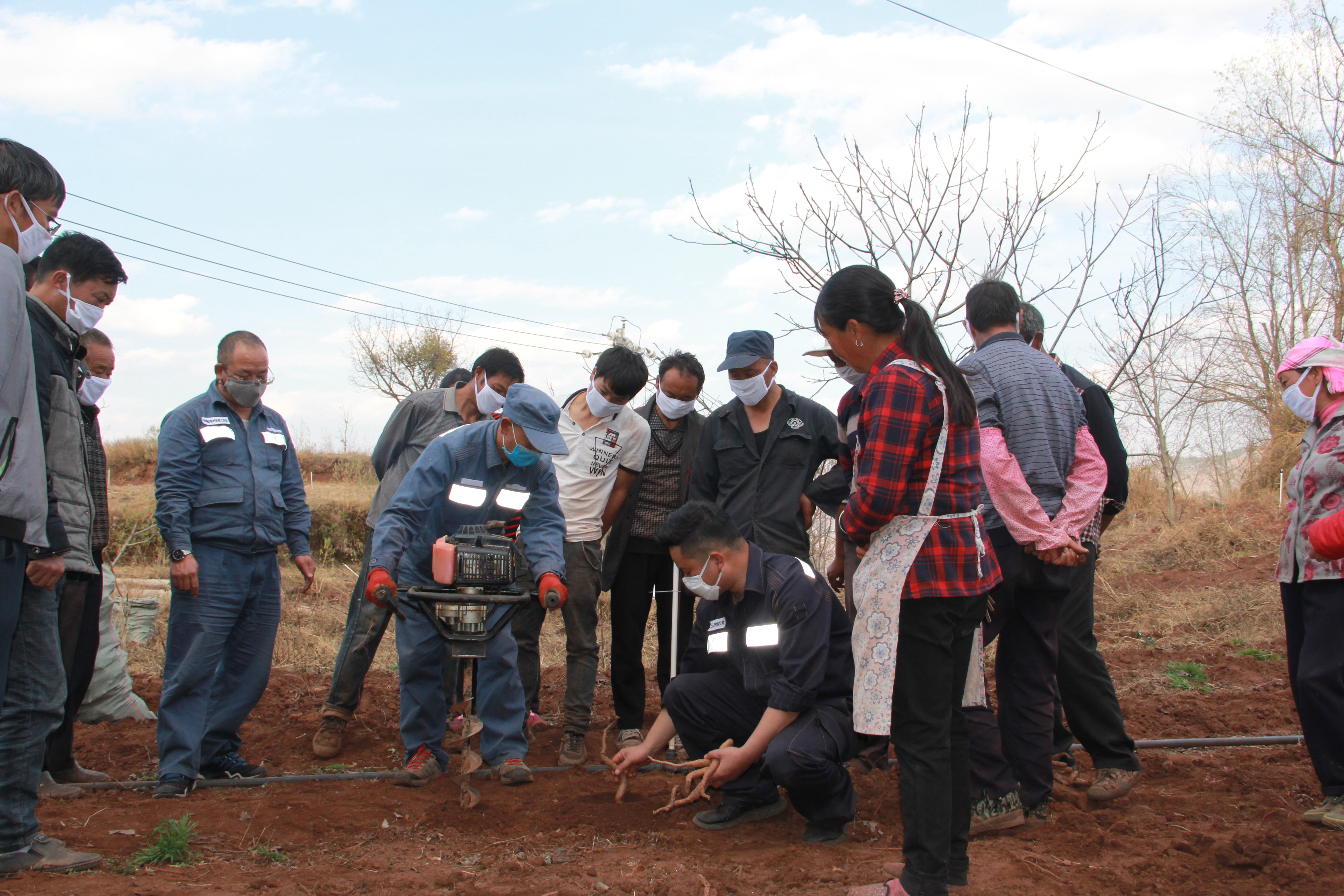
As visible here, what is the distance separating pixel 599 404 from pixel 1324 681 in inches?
135

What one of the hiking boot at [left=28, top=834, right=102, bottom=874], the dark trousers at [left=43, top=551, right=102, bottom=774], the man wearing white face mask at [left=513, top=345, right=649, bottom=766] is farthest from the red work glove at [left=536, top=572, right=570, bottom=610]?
the dark trousers at [left=43, top=551, right=102, bottom=774]

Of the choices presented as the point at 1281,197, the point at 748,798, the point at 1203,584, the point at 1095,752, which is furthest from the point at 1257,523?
the point at 748,798

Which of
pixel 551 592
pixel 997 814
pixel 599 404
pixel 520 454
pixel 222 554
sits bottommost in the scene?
pixel 997 814

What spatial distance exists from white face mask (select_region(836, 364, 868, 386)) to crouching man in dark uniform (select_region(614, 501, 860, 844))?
73cm

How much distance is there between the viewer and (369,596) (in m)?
3.80

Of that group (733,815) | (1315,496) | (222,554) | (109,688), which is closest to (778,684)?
(733,815)

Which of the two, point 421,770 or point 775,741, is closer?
point 775,741

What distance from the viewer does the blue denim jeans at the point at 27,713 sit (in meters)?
2.93

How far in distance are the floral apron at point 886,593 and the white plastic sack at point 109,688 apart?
4573 mm

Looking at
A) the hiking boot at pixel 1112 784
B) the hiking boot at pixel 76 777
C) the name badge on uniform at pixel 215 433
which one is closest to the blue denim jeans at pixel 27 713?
the name badge on uniform at pixel 215 433

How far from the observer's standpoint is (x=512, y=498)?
14.2 ft

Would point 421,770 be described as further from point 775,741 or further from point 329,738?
point 775,741

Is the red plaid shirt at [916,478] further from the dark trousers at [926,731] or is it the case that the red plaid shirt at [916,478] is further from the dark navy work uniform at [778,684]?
the dark navy work uniform at [778,684]

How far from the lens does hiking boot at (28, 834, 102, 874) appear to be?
2.94 meters
